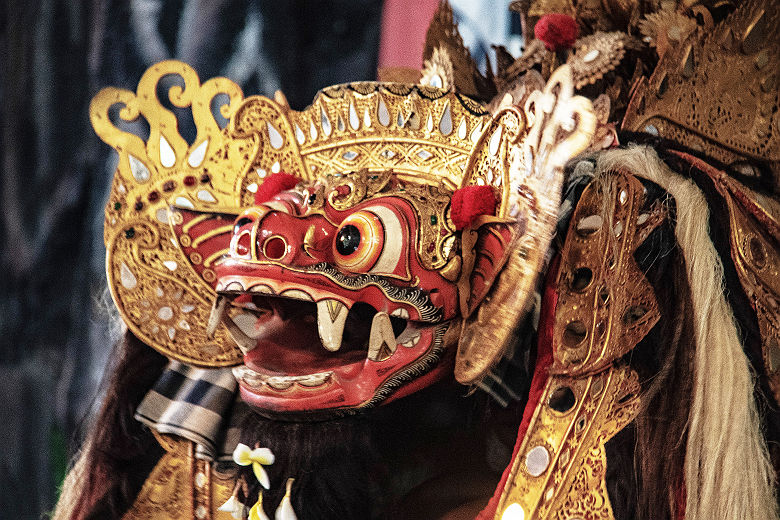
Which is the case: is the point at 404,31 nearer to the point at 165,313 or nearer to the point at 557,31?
the point at 557,31

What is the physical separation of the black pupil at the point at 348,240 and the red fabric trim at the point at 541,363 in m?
0.23

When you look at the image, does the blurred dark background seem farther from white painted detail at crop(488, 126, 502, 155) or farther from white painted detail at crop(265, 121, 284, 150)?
white painted detail at crop(488, 126, 502, 155)

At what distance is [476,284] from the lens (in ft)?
3.26

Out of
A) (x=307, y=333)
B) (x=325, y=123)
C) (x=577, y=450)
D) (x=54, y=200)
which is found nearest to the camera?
(x=577, y=450)

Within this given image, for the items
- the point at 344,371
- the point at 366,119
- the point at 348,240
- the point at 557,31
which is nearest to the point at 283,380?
the point at 344,371

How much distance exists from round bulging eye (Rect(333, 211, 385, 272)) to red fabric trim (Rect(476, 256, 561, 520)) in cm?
20

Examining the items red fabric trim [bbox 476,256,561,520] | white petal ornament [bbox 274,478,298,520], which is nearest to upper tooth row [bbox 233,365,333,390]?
white petal ornament [bbox 274,478,298,520]

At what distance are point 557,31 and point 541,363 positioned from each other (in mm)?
494

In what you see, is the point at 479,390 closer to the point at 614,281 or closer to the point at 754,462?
the point at 614,281

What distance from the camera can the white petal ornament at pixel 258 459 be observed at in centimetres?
100

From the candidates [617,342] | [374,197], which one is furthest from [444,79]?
[617,342]

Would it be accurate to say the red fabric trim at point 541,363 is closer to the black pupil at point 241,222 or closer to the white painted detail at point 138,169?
the black pupil at point 241,222

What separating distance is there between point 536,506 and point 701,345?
0.24 meters

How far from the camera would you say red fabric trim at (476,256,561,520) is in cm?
91
